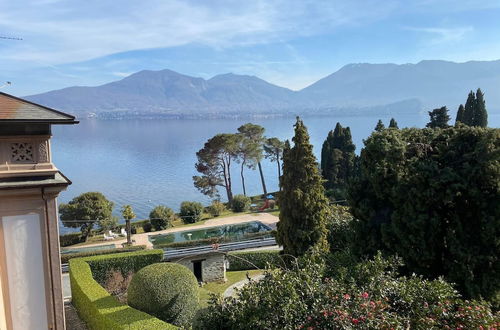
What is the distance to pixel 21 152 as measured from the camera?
585 centimetres

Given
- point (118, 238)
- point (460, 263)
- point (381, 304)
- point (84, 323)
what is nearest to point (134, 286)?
point (84, 323)

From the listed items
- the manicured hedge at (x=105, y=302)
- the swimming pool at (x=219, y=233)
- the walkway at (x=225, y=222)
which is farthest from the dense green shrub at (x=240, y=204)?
the manicured hedge at (x=105, y=302)

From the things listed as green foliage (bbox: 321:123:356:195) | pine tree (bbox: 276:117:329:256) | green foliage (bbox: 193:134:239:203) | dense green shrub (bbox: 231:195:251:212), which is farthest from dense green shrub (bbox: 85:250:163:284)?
green foliage (bbox: 193:134:239:203)

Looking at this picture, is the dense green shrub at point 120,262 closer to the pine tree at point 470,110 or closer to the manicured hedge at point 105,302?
the manicured hedge at point 105,302

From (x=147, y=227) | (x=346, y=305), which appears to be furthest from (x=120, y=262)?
(x=147, y=227)

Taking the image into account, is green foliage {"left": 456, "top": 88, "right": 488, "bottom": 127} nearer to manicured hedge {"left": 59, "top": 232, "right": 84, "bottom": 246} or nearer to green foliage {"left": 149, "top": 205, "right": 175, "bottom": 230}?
green foliage {"left": 149, "top": 205, "right": 175, "bottom": 230}

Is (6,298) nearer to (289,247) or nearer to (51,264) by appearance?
(51,264)

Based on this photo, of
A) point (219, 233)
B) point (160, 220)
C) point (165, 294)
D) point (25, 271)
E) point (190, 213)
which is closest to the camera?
point (25, 271)

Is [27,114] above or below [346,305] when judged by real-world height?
above

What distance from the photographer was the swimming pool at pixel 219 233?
867 inches

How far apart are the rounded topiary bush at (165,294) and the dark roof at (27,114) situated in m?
5.98

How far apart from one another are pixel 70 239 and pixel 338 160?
2058 centimetres

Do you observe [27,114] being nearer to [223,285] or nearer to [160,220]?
[223,285]

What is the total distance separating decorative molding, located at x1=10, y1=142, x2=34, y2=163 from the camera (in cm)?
580
